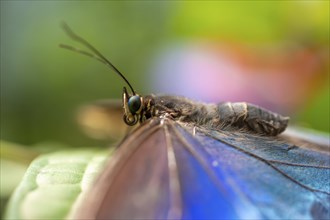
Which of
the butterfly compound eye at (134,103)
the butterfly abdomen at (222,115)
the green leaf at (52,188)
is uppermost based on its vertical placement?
the butterfly compound eye at (134,103)

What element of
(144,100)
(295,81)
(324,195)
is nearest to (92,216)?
(144,100)

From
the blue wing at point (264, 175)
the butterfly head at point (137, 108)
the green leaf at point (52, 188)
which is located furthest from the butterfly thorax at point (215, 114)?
the green leaf at point (52, 188)

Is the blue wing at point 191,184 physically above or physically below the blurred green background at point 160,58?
below

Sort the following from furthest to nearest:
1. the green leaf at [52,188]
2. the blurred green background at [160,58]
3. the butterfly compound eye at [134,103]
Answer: the blurred green background at [160,58]
the butterfly compound eye at [134,103]
the green leaf at [52,188]

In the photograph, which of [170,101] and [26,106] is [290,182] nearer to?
[170,101]

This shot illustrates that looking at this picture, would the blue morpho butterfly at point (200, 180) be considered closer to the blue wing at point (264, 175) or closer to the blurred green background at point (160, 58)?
the blue wing at point (264, 175)

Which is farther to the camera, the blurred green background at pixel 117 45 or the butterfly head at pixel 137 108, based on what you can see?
the blurred green background at pixel 117 45

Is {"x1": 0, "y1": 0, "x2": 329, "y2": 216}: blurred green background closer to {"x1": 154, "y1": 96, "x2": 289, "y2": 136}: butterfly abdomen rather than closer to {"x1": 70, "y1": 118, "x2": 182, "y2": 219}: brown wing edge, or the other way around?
{"x1": 154, "y1": 96, "x2": 289, "y2": 136}: butterfly abdomen
